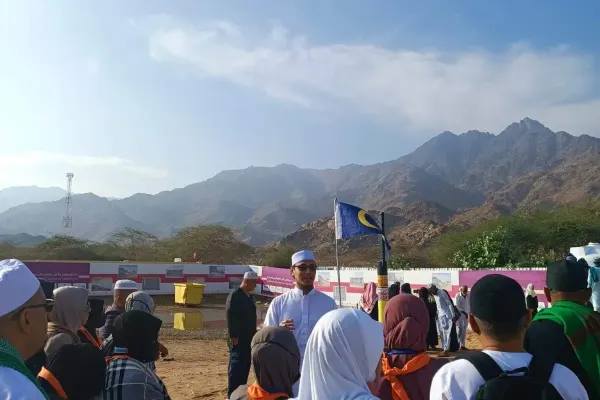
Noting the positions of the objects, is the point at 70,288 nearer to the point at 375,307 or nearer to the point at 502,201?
the point at 375,307

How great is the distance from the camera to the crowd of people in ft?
6.23

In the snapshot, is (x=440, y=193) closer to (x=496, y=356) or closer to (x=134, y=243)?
(x=134, y=243)

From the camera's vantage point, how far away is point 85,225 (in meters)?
190

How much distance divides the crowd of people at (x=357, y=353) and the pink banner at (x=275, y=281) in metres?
21.0

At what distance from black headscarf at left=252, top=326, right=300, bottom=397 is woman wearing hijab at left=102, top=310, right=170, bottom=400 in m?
0.59

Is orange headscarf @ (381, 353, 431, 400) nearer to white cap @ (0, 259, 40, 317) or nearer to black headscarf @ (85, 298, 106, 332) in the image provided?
white cap @ (0, 259, 40, 317)

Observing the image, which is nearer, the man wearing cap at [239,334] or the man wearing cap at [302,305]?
the man wearing cap at [302,305]

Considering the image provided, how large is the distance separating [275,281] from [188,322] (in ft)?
30.3

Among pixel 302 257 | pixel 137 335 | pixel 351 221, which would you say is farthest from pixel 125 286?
pixel 351 221

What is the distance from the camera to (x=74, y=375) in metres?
2.55

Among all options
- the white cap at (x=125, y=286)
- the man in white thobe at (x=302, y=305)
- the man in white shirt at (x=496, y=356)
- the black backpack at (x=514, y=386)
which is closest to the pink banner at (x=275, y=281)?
the white cap at (x=125, y=286)

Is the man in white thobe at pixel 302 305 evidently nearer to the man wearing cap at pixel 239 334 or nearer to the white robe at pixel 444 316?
the man wearing cap at pixel 239 334

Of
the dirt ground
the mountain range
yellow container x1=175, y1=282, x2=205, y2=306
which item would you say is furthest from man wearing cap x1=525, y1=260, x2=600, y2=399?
the mountain range

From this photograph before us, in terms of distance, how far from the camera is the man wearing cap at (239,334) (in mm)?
6004
